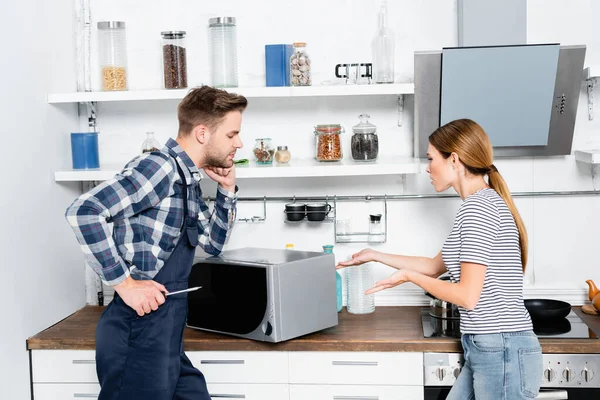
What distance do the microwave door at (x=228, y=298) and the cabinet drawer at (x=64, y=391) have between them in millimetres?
445

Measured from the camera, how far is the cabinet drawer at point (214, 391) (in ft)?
8.96

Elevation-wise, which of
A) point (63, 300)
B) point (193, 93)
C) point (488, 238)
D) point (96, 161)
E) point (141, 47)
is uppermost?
point (141, 47)

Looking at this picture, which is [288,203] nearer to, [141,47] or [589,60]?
[141,47]

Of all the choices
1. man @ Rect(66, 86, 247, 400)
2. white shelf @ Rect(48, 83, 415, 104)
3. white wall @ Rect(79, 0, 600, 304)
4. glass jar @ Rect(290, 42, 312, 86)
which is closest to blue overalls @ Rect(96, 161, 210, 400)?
man @ Rect(66, 86, 247, 400)

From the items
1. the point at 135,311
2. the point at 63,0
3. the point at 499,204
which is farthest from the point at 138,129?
the point at 499,204

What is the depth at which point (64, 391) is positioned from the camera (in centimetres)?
283

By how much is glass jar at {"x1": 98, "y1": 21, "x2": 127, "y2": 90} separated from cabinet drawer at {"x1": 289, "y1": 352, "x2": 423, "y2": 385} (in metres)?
1.30

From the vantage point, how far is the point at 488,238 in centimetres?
226

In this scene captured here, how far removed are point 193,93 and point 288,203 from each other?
1.02m

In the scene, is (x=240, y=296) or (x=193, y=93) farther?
(x=240, y=296)

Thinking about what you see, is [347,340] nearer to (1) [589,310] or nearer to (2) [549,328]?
(2) [549,328]

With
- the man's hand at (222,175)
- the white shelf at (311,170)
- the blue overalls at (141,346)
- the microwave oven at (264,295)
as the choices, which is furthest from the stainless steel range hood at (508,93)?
the blue overalls at (141,346)

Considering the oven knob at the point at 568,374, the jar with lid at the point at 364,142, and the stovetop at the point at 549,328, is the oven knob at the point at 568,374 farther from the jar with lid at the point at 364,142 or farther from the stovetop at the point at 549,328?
the jar with lid at the point at 364,142

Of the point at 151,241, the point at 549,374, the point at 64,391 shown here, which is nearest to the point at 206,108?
the point at 151,241
